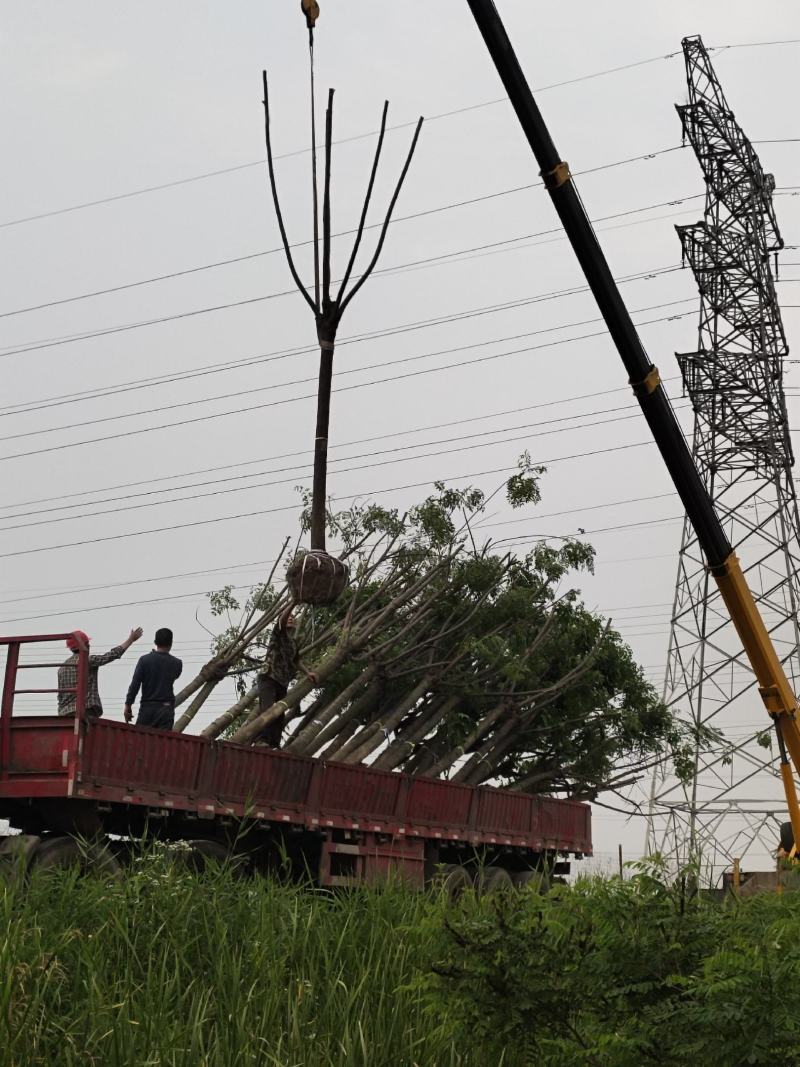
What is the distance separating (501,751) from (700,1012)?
65.8 ft

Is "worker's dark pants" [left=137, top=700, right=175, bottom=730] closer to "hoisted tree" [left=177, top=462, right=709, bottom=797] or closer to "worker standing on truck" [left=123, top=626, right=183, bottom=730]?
"worker standing on truck" [left=123, top=626, right=183, bottom=730]

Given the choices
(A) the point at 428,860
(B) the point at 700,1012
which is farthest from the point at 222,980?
(A) the point at 428,860

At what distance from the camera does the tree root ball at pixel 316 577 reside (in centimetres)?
1168

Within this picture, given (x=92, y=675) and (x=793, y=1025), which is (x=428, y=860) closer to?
(x=92, y=675)

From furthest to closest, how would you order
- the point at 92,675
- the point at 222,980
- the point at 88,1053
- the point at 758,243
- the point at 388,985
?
the point at 758,243 → the point at 92,675 → the point at 388,985 → the point at 222,980 → the point at 88,1053

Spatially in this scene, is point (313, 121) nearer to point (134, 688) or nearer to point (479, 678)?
point (134, 688)

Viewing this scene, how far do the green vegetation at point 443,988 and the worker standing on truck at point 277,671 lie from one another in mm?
8442

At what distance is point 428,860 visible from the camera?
58.7ft

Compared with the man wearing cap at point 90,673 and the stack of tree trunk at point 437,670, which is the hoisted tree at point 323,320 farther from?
the stack of tree trunk at point 437,670

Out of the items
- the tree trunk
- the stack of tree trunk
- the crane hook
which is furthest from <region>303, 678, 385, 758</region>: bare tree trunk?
the crane hook

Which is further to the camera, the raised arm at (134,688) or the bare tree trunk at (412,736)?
the bare tree trunk at (412,736)

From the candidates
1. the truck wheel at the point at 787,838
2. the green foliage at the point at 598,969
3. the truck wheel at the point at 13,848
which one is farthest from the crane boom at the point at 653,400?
the green foliage at the point at 598,969

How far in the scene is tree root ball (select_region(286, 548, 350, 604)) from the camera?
11680 millimetres

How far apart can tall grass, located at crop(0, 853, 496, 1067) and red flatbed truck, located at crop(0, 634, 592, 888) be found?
1.71 metres
